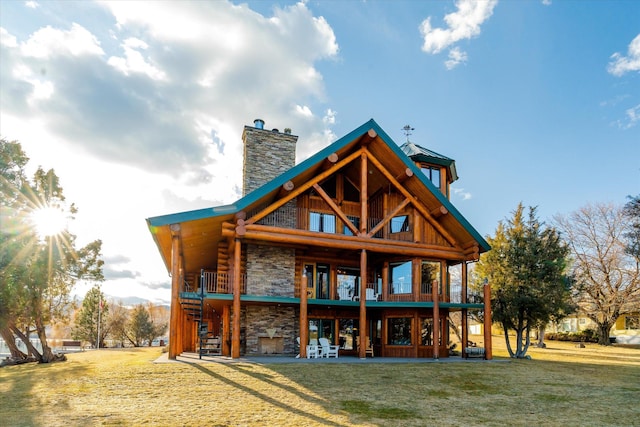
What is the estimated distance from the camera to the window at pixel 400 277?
814 inches

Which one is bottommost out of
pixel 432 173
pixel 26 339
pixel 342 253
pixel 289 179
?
pixel 26 339

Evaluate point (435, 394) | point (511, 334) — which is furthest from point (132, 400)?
point (511, 334)

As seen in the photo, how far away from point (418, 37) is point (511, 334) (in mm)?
38380

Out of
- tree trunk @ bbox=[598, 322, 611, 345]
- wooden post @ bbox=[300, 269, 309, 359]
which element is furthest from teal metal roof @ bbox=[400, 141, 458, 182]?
tree trunk @ bbox=[598, 322, 611, 345]

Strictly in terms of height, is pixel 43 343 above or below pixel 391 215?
below

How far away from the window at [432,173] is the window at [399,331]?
710cm

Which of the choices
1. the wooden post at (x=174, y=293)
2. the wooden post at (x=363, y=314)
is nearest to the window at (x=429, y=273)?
the wooden post at (x=363, y=314)

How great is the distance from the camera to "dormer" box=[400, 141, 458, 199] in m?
23.2

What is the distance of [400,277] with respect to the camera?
21.0 m

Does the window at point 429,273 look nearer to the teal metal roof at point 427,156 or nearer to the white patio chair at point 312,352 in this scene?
the teal metal roof at point 427,156

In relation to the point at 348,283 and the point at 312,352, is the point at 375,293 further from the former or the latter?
the point at 312,352

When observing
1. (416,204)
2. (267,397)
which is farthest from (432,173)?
(267,397)

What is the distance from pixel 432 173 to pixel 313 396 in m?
15.2

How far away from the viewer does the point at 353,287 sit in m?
22.1
